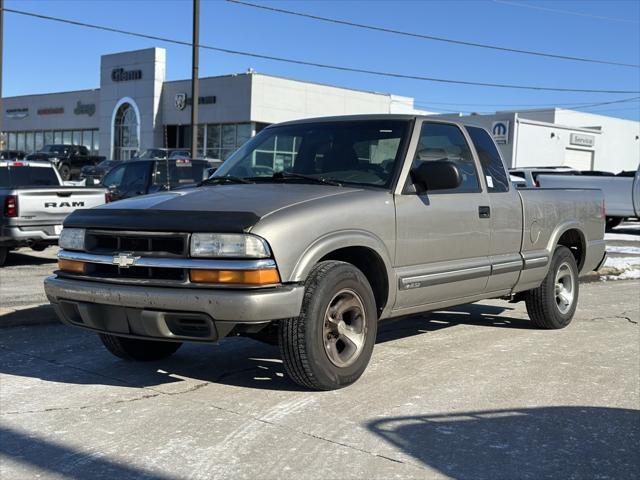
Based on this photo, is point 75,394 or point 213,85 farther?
point 213,85

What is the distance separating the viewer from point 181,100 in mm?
48000

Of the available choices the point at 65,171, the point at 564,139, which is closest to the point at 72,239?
the point at 65,171

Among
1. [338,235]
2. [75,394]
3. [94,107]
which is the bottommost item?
[75,394]

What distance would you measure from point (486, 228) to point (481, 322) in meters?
1.95

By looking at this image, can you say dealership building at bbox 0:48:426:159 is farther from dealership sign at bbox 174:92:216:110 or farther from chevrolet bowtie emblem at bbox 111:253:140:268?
chevrolet bowtie emblem at bbox 111:253:140:268

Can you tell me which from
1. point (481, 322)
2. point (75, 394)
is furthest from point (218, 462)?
point (481, 322)

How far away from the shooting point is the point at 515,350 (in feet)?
21.2

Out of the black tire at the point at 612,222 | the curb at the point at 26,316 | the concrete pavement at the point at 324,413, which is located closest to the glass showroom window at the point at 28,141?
the black tire at the point at 612,222

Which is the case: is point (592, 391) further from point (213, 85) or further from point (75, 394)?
point (213, 85)

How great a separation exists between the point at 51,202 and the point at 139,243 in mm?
7441

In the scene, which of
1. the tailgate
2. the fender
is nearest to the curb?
the fender

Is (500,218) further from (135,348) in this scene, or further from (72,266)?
(72,266)

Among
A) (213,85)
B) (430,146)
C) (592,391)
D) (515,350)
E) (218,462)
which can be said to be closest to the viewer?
(218,462)

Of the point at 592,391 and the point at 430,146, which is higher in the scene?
the point at 430,146
